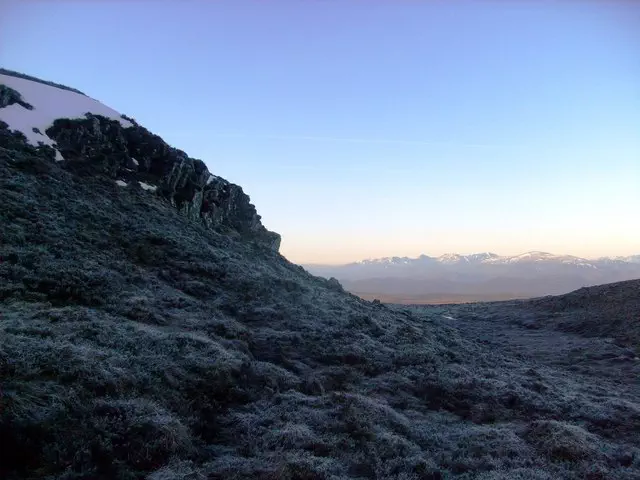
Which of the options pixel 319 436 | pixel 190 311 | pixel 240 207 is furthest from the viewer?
pixel 240 207

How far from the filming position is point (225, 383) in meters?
11.2

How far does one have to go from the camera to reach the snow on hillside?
32312 mm

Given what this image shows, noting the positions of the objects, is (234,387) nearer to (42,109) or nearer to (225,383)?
(225,383)

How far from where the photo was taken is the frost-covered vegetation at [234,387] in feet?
25.1

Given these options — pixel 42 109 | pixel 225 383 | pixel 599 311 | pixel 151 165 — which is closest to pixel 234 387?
pixel 225 383

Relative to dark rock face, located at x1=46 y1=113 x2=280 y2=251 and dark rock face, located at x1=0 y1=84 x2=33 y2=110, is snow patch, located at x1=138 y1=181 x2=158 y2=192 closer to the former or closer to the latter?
dark rock face, located at x1=46 y1=113 x2=280 y2=251

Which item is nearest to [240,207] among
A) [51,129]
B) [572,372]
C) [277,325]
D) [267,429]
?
[51,129]

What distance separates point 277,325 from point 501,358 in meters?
12.5

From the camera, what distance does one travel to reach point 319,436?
30.2ft

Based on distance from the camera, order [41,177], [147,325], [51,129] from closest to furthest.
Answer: [147,325]
[41,177]
[51,129]

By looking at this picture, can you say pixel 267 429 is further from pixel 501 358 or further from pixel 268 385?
→ pixel 501 358

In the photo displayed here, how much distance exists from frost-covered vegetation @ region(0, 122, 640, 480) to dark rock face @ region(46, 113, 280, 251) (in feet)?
33.2

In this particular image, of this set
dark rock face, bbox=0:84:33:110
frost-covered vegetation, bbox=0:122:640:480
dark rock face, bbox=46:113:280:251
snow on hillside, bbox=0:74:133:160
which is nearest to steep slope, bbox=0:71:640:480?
frost-covered vegetation, bbox=0:122:640:480

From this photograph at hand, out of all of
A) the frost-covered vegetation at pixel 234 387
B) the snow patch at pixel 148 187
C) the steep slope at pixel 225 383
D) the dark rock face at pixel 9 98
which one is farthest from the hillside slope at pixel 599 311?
the dark rock face at pixel 9 98
